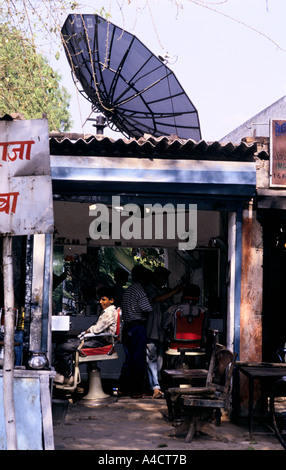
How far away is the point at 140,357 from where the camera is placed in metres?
10.3

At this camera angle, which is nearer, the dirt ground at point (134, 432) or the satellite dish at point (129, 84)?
the dirt ground at point (134, 432)

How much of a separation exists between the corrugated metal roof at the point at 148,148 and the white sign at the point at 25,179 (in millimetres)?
4138

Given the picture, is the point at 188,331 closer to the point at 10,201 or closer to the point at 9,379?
Answer: the point at 9,379

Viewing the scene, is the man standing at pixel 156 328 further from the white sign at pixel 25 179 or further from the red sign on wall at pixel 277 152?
the white sign at pixel 25 179

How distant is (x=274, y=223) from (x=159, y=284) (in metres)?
2.47

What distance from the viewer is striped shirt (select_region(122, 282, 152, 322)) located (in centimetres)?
1038

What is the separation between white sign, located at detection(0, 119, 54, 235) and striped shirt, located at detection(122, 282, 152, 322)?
19.8 ft

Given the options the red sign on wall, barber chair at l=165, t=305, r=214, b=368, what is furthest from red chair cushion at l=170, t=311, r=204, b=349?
the red sign on wall

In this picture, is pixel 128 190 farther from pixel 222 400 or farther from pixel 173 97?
pixel 173 97

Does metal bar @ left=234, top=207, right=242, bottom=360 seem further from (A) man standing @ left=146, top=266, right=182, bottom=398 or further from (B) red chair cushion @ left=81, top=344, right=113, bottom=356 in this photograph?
(B) red chair cushion @ left=81, top=344, right=113, bottom=356

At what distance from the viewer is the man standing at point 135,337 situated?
10.2 meters

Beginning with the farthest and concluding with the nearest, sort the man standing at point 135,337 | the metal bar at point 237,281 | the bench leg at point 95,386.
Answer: the man standing at point 135,337
the bench leg at point 95,386
the metal bar at point 237,281

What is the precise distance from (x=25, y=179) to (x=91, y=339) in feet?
19.3

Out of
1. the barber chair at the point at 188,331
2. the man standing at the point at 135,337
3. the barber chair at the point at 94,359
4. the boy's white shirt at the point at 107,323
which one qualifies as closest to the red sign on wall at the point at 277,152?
the barber chair at the point at 188,331
